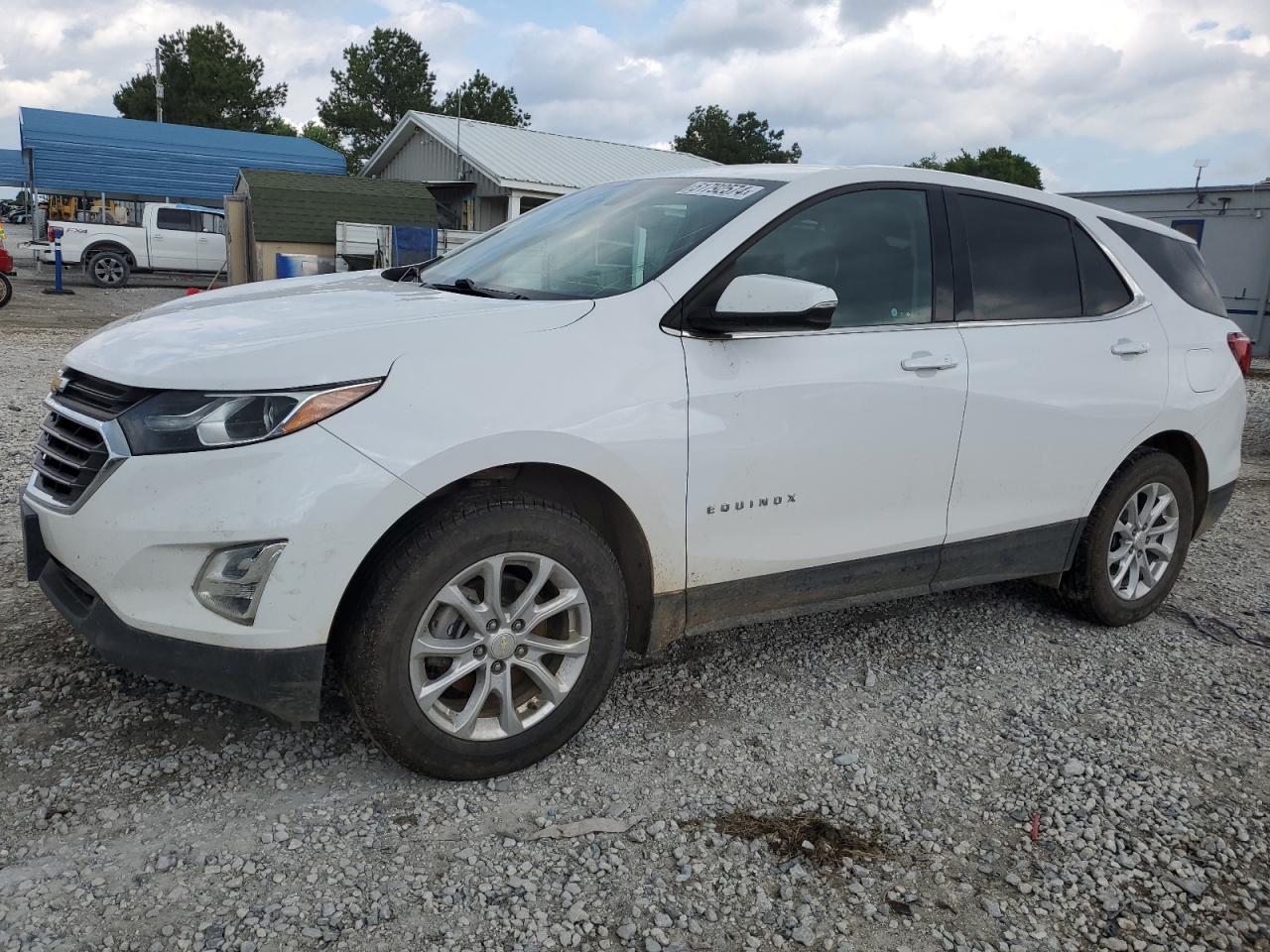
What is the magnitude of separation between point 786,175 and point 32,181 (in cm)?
3230

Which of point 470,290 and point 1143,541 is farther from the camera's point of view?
point 1143,541

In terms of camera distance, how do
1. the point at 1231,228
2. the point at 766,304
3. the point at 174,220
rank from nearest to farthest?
the point at 766,304, the point at 1231,228, the point at 174,220

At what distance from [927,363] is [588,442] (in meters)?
1.33

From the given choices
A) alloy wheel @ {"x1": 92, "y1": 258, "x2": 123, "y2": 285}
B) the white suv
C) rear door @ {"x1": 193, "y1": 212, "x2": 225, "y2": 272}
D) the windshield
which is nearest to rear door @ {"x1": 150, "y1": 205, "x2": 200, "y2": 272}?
rear door @ {"x1": 193, "y1": 212, "x2": 225, "y2": 272}

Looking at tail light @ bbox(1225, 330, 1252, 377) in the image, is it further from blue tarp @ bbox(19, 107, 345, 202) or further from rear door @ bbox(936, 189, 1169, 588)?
blue tarp @ bbox(19, 107, 345, 202)

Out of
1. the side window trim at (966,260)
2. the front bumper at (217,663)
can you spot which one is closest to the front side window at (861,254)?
the side window trim at (966,260)

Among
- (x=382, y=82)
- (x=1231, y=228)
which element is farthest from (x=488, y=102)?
(x=1231, y=228)

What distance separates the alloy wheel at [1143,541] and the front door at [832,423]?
116cm

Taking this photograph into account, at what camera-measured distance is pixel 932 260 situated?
144 inches

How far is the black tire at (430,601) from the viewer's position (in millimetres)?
2637

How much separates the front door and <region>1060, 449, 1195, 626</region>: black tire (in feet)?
3.17

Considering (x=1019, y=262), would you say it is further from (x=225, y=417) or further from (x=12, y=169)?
(x=12, y=169)

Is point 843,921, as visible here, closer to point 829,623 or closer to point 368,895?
point 368,895

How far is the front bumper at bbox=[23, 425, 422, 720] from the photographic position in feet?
8.09
